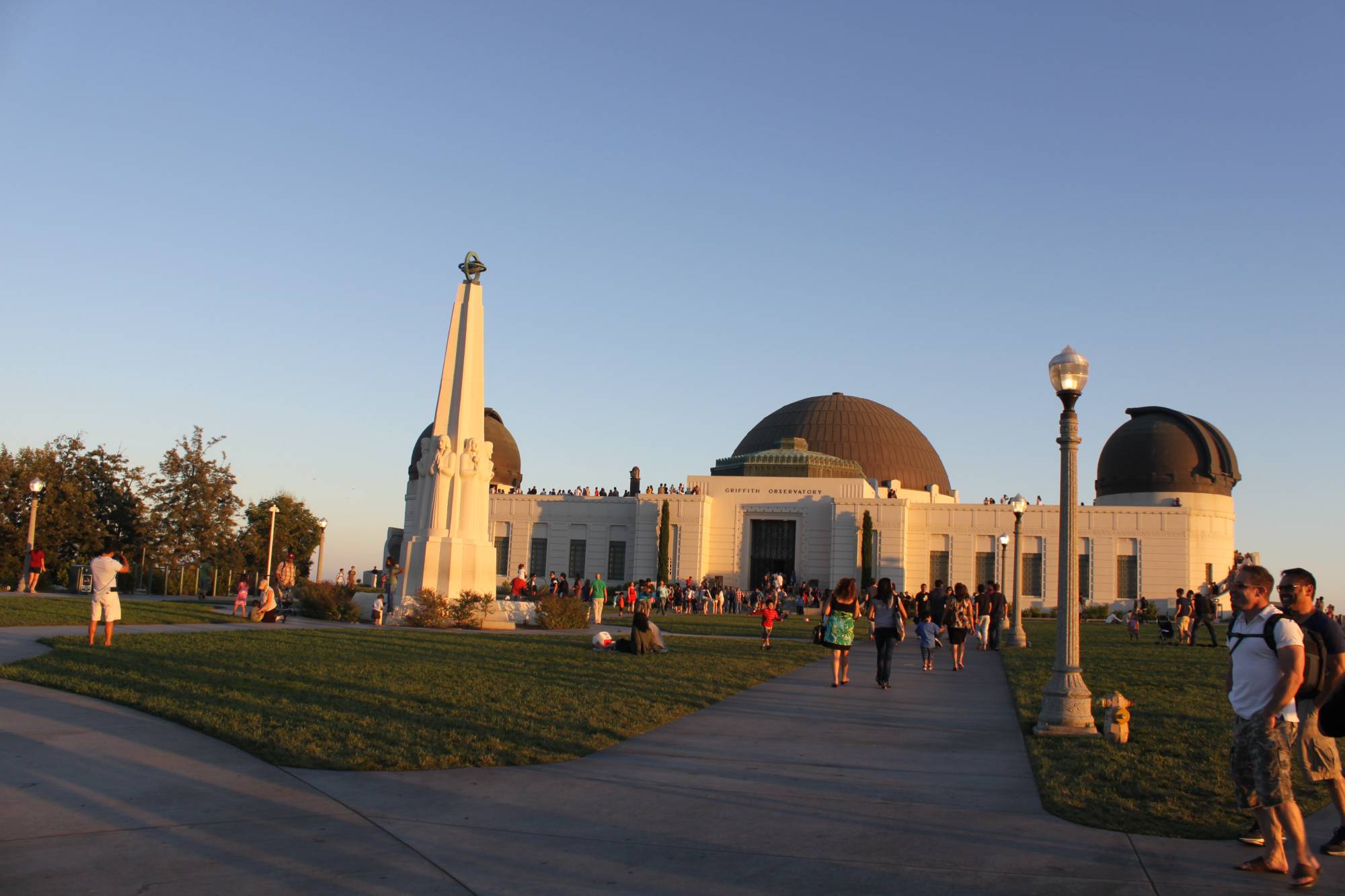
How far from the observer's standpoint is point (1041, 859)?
230 inches

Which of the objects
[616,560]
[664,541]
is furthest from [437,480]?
[616,560]

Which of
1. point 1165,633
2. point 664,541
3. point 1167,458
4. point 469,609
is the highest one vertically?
point 1167,458

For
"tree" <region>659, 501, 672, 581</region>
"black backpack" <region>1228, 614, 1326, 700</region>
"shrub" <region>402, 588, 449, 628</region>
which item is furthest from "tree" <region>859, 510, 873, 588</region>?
"black backpack" <region>1228, 614, 1326, 700</region>

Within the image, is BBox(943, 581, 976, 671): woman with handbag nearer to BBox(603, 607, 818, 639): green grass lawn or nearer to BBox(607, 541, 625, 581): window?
BBox(603, 607, 818, 639): green grass lawn

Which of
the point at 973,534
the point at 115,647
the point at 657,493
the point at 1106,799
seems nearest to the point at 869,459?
the point at 973,534

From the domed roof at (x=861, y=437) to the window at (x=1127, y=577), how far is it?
14.2 meters

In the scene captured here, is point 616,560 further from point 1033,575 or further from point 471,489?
point 471,489

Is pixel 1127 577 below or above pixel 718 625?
above

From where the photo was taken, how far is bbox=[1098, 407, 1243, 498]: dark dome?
5403 cm

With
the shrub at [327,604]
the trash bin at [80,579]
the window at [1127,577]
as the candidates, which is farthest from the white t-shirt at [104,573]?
the window at [1127,577]

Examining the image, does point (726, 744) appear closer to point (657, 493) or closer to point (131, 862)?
point (131, 862)

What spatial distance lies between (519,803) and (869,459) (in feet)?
193

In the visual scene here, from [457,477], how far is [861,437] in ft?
141

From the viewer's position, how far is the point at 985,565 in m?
52.8
